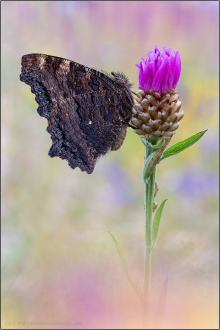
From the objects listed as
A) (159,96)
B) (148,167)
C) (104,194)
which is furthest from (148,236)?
(104,194)

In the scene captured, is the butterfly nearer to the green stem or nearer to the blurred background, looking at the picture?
the green stem

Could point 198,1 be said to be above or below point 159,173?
above

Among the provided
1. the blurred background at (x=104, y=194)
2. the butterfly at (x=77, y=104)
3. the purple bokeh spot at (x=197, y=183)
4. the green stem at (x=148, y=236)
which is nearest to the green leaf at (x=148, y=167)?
the green stem at (x=148, y=236)

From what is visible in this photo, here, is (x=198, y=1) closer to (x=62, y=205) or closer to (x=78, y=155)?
(x=62, y=205)

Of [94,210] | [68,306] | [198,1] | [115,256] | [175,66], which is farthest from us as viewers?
[198,1]

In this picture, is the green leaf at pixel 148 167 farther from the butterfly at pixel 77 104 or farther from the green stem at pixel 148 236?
the butterfly at pixel 77 104

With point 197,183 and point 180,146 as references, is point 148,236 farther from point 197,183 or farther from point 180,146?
point 197,183

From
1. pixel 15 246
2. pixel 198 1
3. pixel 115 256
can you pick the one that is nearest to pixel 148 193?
pixel 115 256
